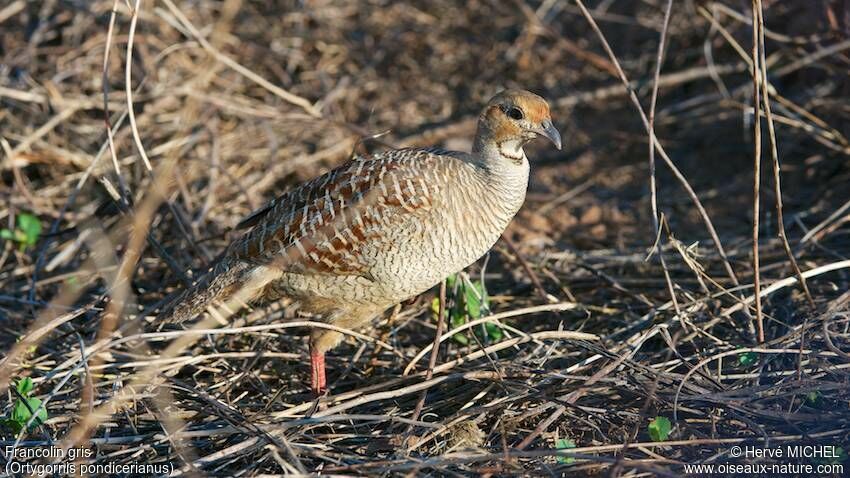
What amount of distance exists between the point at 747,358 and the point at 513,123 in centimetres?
137

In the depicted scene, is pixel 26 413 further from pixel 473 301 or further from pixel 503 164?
pixel 503 164

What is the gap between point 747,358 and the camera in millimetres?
3469

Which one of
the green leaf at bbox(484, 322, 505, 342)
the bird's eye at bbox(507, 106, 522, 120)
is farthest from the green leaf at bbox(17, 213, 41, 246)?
the bird's eye at bbox(507, 106, 522, 120)

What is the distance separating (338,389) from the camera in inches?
155

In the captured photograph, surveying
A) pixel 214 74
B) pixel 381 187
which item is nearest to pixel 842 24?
pixel 381 187

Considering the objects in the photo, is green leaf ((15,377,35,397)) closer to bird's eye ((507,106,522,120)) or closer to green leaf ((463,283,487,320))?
green leaf ((463,283,487,320))

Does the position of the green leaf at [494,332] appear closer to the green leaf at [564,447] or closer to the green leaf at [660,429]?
the green leaf at [564,447]

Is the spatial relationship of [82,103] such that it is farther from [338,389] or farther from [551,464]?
[551,464]

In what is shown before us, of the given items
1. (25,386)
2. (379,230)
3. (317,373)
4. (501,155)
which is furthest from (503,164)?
(25,386)

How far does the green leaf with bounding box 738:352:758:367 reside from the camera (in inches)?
136

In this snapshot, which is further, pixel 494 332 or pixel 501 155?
pixel 494 332

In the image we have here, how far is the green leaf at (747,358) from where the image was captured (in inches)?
136

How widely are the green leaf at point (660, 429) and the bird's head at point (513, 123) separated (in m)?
1.18

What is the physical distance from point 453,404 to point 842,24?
352 cm
